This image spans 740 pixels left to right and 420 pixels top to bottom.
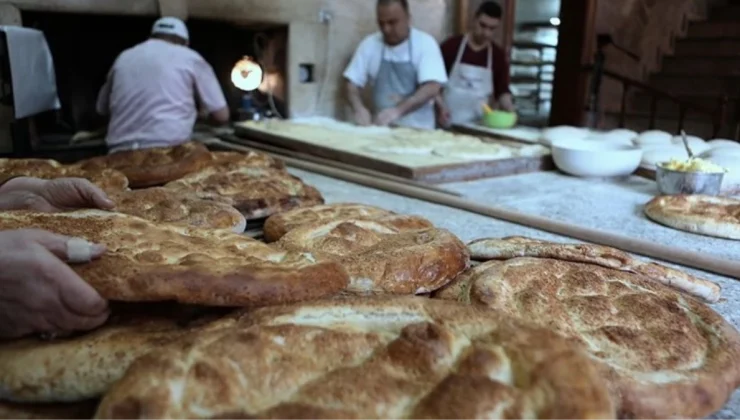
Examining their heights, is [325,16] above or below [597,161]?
above

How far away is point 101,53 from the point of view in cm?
580

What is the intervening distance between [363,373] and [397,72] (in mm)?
5158

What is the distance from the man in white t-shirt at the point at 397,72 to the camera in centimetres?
563

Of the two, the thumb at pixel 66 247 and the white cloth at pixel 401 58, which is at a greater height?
the white cloth at pixel 401 58

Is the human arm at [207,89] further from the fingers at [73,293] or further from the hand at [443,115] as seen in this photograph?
the fingers at [73,293]

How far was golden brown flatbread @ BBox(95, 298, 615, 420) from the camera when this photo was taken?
937 millimetres

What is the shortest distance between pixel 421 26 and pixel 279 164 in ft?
14.3

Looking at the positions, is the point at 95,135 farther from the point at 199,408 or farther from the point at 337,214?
the point at 199,408

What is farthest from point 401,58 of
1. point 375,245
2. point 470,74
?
point 375,245

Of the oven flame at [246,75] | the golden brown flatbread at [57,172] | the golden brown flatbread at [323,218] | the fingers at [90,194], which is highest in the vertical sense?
the oven flame at [246,75]

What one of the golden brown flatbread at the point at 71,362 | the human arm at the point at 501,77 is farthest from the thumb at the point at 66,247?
the human arm at the point at 501,77

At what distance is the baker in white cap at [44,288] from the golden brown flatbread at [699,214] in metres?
2.39

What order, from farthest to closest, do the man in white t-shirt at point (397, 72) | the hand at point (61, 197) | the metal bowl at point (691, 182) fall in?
the man in white t-shirt at point (397, 72), the metal bowl at point (691, 182), the hand at point (61, 197)

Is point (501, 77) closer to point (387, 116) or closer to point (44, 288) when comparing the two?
point (387, 116)
